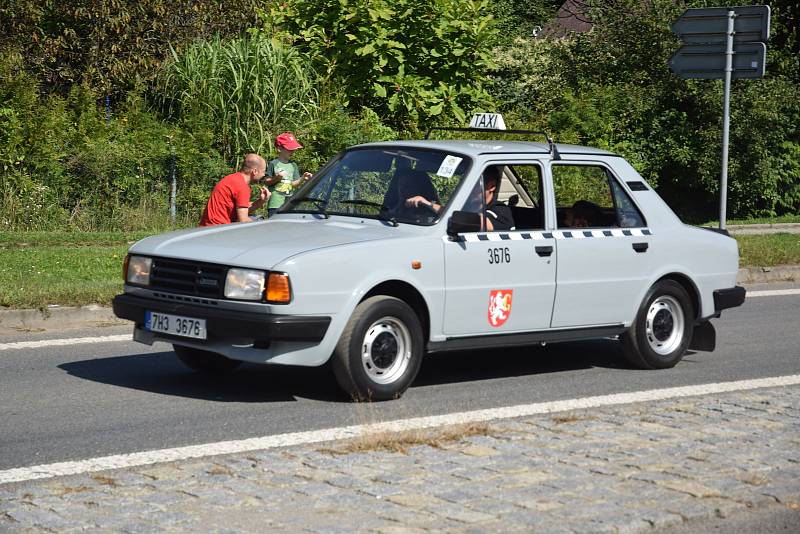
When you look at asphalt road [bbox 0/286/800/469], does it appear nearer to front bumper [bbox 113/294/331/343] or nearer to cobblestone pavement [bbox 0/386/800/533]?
front bumper [bbox 113/294/331/343]

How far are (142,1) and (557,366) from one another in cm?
1484

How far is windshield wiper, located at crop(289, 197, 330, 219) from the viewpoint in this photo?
9.40 metres

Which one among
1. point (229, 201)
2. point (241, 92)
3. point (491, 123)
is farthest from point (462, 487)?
point (241, 92)

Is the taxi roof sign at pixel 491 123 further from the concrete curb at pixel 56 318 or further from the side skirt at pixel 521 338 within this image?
the concrete curb at pixel 56 318

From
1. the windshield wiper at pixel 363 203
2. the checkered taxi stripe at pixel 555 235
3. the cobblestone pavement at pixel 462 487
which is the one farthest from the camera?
the windshield wiper at pixel 363 203

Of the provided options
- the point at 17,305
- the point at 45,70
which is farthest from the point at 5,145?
the point at 17,305

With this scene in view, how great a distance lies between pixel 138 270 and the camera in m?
8.77

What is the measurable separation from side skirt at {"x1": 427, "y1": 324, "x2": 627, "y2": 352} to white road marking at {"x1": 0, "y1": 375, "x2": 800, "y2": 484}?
2.32 ft

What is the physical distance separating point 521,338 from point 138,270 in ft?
8.82

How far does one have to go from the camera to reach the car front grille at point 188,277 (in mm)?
8184

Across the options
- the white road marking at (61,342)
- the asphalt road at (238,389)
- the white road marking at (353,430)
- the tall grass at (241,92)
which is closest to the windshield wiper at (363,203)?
the asphalt road at (238,389)

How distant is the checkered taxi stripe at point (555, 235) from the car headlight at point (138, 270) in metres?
2.08

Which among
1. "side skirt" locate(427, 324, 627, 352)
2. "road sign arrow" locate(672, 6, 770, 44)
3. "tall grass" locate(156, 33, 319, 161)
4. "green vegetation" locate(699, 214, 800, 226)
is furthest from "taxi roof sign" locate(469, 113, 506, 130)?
"green vegetation" locate(699, 214, 800, 226)

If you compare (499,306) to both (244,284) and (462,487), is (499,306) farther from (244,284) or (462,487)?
(462,487)
